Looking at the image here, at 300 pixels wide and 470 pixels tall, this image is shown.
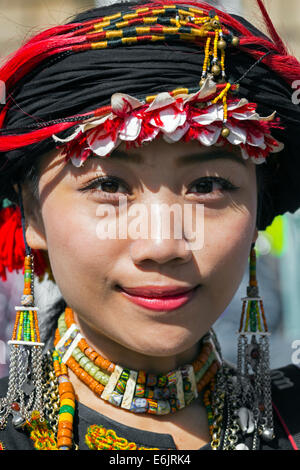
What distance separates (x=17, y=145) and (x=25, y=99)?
16 centimetres

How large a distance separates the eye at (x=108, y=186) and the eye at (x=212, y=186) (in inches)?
8.7

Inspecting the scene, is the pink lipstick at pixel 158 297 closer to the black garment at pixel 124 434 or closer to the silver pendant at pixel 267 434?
the black garment at pixel 124 434

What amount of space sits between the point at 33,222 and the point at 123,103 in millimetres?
593

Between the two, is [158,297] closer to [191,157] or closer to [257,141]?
[191,157]

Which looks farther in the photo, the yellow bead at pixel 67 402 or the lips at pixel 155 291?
the yellow bead at pixel 67 402

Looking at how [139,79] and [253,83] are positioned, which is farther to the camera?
[253,83]

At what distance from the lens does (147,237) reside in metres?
1.68

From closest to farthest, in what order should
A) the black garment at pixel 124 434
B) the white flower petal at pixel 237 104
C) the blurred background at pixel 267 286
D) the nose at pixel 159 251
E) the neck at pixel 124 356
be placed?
the nose at pixel 159 251, the white flower petal at pixel 237 104, the black garment at pixel 124 434, the neck at pixel 124 356, the blurred background at pixel 267 286

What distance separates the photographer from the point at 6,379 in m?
2.11

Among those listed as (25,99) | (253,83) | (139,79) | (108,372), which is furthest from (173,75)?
(108,372)

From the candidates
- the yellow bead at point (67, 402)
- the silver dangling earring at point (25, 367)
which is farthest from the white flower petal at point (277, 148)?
the yellow bead at point (67, 402)

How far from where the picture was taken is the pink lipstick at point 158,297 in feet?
5.65

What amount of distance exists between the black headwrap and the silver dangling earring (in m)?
0.48
